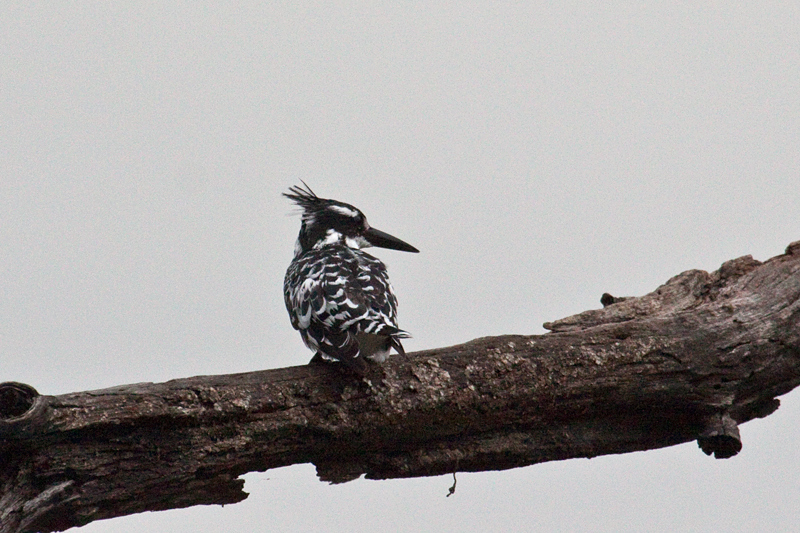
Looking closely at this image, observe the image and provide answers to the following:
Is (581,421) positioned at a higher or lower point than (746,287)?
lower

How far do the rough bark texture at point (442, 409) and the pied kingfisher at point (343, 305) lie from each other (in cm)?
12

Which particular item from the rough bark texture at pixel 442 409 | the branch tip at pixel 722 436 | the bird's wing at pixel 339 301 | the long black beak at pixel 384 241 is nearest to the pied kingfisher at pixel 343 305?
the bird's wing at pixel 339 301

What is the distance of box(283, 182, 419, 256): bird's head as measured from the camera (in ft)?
19.9

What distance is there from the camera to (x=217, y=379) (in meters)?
3.79

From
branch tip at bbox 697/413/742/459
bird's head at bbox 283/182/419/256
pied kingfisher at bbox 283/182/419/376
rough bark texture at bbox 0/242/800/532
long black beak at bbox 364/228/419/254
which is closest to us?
rough bark texture at bbox 0/242/800/532

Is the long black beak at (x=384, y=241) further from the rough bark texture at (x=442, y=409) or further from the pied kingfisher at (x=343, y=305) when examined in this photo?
the rough bark texture at (x=442, y=409)

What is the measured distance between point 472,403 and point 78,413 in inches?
64.1

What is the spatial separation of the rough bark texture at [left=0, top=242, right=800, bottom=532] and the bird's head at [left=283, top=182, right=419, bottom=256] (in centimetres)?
177

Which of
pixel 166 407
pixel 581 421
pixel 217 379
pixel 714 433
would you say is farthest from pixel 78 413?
pixel 714 433

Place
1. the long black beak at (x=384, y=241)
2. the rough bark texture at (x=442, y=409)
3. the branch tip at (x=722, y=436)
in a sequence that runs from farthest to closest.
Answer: the long black beak at (x=384, y=241)
the branch tip at (x=722, y=436)
the rough bark texture at (x=442, y=409)

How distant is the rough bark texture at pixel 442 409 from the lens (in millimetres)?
3420

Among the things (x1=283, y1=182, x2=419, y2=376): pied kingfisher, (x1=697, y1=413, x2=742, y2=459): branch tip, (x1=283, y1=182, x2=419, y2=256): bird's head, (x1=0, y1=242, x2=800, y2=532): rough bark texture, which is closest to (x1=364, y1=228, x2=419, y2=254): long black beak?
(x1=283, y1=182, x2=419, y2=256): bird's head

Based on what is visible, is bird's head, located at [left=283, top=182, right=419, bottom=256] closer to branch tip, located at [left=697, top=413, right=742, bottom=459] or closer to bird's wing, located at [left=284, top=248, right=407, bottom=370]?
bird's wing, located at [left=284, top=248, right=407, bottom=370]

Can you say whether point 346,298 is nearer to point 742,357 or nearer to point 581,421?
point 581,421
